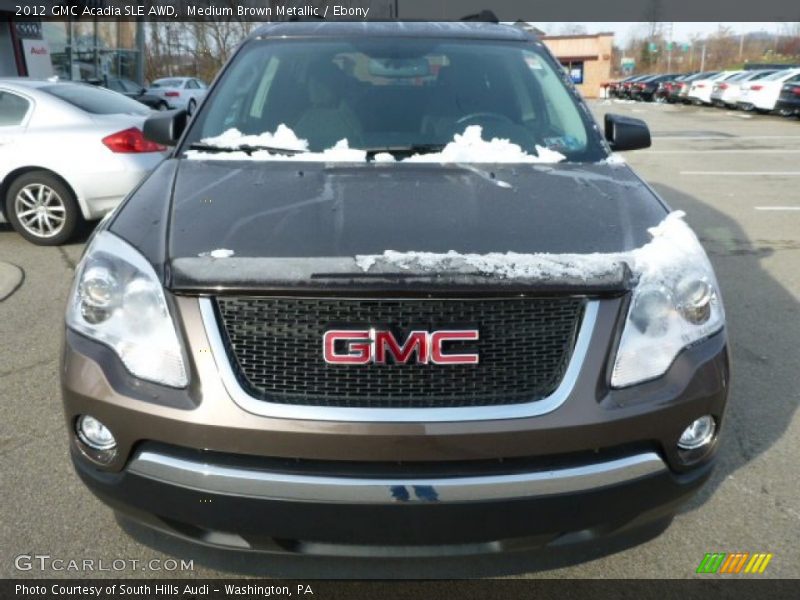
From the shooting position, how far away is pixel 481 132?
329 centimetres

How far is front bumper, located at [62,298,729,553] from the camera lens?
6.30ft

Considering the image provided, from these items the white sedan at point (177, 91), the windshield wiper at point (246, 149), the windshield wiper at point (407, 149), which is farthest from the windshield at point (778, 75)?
the windshield wiper at point (246, 149)

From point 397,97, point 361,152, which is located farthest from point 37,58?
point 361,152

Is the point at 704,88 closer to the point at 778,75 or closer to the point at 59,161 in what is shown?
the point at 778,75

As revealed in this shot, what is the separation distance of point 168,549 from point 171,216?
1021mm

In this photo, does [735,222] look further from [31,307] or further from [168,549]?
[168,549]

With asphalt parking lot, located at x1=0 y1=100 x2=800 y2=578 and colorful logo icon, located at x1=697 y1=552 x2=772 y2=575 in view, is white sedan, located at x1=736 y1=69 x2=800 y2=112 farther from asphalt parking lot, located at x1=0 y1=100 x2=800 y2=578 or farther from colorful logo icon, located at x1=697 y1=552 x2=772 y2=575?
colorful logo icon, located at x1=697 y1=552 x2=772 y2=575

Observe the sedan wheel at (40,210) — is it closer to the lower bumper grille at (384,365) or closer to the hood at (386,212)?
the hood at (386,212)

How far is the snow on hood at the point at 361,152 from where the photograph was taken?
9.96 feet

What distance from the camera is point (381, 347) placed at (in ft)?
6.49

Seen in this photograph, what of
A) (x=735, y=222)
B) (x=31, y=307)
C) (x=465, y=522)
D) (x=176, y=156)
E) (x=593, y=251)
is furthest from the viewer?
(x=735, y=222)

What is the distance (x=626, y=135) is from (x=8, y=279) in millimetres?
4698

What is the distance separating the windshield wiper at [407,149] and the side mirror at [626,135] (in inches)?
36.0

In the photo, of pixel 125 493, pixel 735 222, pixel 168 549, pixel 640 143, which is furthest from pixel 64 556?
pixel 735 222
